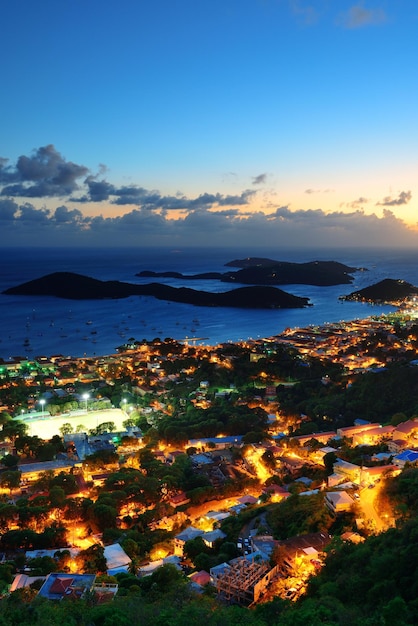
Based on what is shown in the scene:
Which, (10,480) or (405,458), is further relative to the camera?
(10,480)

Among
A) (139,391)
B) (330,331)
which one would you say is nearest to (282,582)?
(139,391)

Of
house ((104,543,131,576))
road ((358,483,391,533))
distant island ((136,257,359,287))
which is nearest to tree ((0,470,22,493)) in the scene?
house ((104,543,131,576))

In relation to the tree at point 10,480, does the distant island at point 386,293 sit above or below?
above

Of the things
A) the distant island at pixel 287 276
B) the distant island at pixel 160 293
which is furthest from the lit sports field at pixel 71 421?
the distant island at pixel 287 276

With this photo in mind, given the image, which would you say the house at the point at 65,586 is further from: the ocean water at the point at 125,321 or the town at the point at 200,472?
→ the ocean water at the point at 125,321

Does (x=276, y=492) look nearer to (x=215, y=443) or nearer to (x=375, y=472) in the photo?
(x=375, y=472)

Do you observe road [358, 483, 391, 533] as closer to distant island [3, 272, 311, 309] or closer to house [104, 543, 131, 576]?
house [104, 543, 131, 576]

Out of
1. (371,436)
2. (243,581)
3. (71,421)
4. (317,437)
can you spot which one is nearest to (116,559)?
(243,581)
